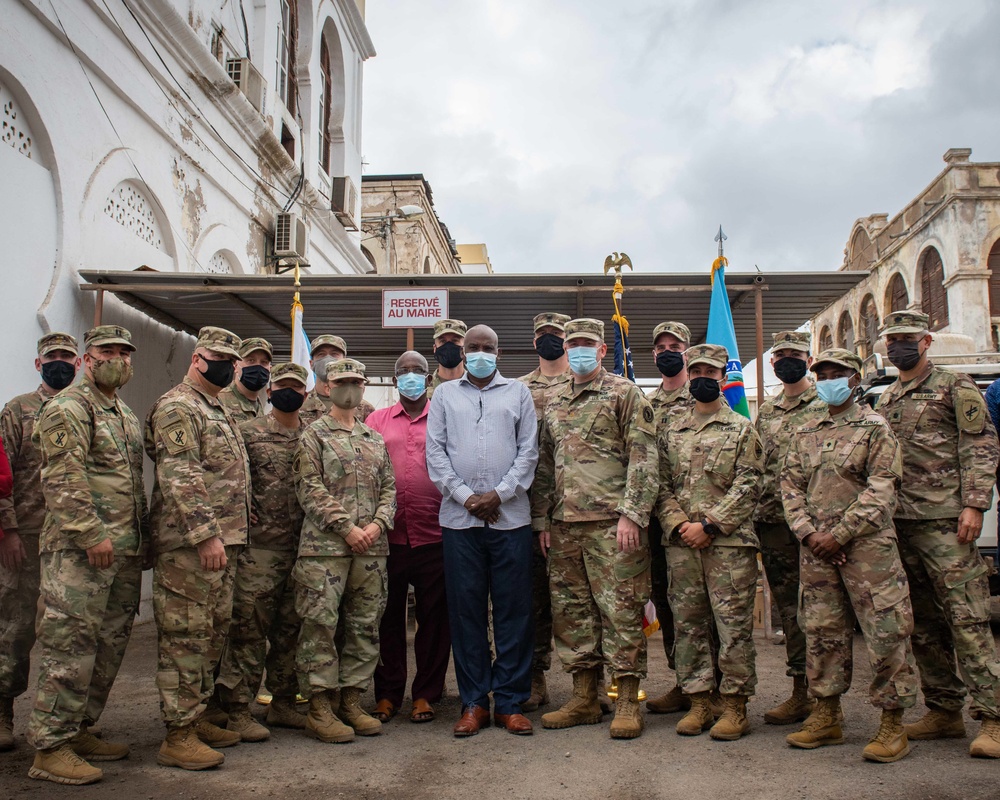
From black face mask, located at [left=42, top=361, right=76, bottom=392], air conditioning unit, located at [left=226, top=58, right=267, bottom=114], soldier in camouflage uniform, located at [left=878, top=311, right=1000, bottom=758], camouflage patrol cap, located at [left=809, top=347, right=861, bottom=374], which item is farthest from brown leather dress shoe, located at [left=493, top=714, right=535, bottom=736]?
air conditioning unit, located at [left=226, top=58, right=267, bottom=114]

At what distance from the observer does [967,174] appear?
19.2 m

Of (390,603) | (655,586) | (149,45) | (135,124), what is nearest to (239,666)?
(390,603)

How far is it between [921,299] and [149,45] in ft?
64.5

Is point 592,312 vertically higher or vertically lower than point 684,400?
higher

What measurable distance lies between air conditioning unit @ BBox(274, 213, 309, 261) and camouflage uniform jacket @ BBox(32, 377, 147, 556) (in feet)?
25.7

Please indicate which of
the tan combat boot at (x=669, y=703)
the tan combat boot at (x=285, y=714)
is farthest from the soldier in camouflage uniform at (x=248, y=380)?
the tan combat boot at (x=669, y=703)

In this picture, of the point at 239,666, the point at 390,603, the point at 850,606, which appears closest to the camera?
the point at 850,606

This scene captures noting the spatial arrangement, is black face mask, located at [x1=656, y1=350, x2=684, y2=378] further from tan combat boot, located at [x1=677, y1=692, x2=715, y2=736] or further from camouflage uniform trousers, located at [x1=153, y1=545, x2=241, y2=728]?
camouflage uniform trousers, located at [x1=153, y1=545, x2=241, y2=728]

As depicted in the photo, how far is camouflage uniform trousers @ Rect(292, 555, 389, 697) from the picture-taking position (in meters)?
4.15

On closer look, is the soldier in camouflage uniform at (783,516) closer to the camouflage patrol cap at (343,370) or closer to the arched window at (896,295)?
the camouflage patrol cap at (343,370)

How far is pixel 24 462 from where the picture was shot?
14.5 ft

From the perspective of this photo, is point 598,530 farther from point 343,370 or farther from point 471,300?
point 471,300

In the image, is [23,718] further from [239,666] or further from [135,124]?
[135,124]

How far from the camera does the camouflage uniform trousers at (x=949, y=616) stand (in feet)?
12.5
